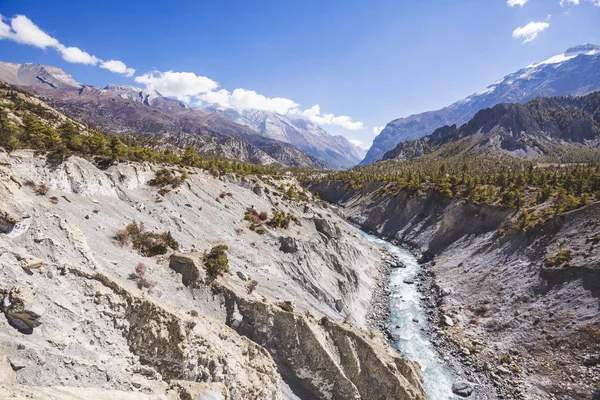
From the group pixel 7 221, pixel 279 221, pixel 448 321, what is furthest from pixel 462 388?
pixel 7 221

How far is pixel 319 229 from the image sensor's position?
2357 inches

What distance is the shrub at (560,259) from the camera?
42.1m

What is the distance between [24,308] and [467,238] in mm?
72082

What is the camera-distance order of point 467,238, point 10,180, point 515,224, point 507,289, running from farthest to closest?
point 467,238 → point 515,224 → point 507,289 → point 10,180

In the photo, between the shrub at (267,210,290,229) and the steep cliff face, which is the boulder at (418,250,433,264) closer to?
the steep cliff face

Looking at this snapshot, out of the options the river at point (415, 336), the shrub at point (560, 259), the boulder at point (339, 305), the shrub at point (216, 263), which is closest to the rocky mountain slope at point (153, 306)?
the boulder at point (339, 305)

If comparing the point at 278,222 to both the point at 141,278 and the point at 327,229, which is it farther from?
the point at 141,278

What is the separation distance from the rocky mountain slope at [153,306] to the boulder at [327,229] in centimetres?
1515

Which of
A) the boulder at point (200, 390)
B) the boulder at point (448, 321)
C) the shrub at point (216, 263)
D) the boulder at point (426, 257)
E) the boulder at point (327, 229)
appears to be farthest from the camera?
the boulder at point (426, 257)

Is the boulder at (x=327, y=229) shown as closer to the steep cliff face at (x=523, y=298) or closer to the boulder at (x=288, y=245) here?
the boulder at (x=288, y=245)

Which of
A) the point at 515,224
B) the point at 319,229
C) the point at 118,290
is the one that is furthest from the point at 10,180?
the point at 515,224

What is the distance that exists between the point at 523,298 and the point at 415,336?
54.5 ft

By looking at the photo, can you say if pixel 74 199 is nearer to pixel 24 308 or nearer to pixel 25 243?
pixel 25 243

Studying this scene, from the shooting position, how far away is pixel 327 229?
59.7 meters
